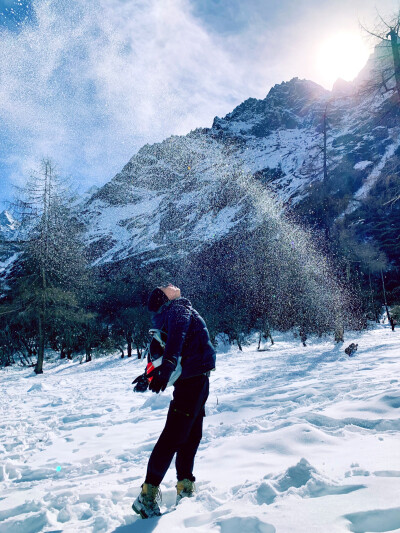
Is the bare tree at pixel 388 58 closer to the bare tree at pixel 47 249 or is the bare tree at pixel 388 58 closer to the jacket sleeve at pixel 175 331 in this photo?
the jacket sleeve at pixel 175 331

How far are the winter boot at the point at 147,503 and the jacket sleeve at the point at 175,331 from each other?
0.85 metres

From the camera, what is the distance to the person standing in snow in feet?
7.07

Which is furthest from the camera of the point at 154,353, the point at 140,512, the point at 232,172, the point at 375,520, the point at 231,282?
the point at 232,172

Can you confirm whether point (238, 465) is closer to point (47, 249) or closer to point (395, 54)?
point (395, 54)

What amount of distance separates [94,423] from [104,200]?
→ 191247 millimetres

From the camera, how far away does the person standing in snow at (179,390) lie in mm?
2154

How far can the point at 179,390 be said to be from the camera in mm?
2340

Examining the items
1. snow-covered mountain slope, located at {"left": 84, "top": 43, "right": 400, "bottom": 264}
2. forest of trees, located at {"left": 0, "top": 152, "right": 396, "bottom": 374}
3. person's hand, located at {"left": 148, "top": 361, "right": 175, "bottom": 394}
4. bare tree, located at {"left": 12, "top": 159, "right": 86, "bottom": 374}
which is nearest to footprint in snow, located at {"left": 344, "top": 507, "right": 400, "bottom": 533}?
person's hand, located at {"left": 148, "top": 361, "right": 175, "bottom": 394}

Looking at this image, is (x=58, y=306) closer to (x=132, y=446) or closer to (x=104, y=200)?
(x=132, y=446)

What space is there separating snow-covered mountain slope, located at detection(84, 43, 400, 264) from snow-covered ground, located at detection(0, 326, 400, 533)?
235 feet

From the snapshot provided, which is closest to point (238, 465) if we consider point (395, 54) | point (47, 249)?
point (395, 54)

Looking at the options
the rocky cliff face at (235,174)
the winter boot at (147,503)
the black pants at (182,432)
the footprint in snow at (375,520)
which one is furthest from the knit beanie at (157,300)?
the rocky cliff face at (235,174)

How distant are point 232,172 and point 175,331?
507 feet

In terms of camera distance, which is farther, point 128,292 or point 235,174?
point 235,174
